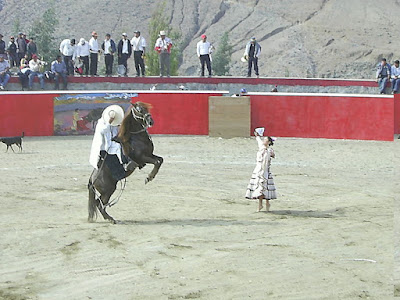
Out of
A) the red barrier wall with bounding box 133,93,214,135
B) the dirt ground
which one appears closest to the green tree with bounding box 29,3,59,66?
the red barrier wall with bounding box 133,93,214,135

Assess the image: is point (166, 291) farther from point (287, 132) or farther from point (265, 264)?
point (287, 132)

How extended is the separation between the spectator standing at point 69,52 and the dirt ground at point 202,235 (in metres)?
9.26

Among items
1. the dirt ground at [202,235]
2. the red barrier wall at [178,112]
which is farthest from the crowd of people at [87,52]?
the dirt ground at [202,235]

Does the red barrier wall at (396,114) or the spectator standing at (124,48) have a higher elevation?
the spectator standing at (124,48)

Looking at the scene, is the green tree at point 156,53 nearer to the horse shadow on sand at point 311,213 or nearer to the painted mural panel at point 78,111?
the painted mural panel at point 78,111

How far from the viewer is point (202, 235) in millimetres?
12805

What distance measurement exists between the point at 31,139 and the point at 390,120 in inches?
406

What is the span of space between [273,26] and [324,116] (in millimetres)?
38245

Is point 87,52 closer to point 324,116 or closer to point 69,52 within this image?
point 69,52

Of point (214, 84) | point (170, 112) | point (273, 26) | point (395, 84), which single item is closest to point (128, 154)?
point (170, 112)

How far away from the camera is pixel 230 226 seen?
13.5 meters

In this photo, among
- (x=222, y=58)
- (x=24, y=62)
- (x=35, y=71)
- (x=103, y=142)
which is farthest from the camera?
(x=222, y=58)

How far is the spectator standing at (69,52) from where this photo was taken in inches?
1180

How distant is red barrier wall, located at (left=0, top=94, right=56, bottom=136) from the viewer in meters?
25.8
